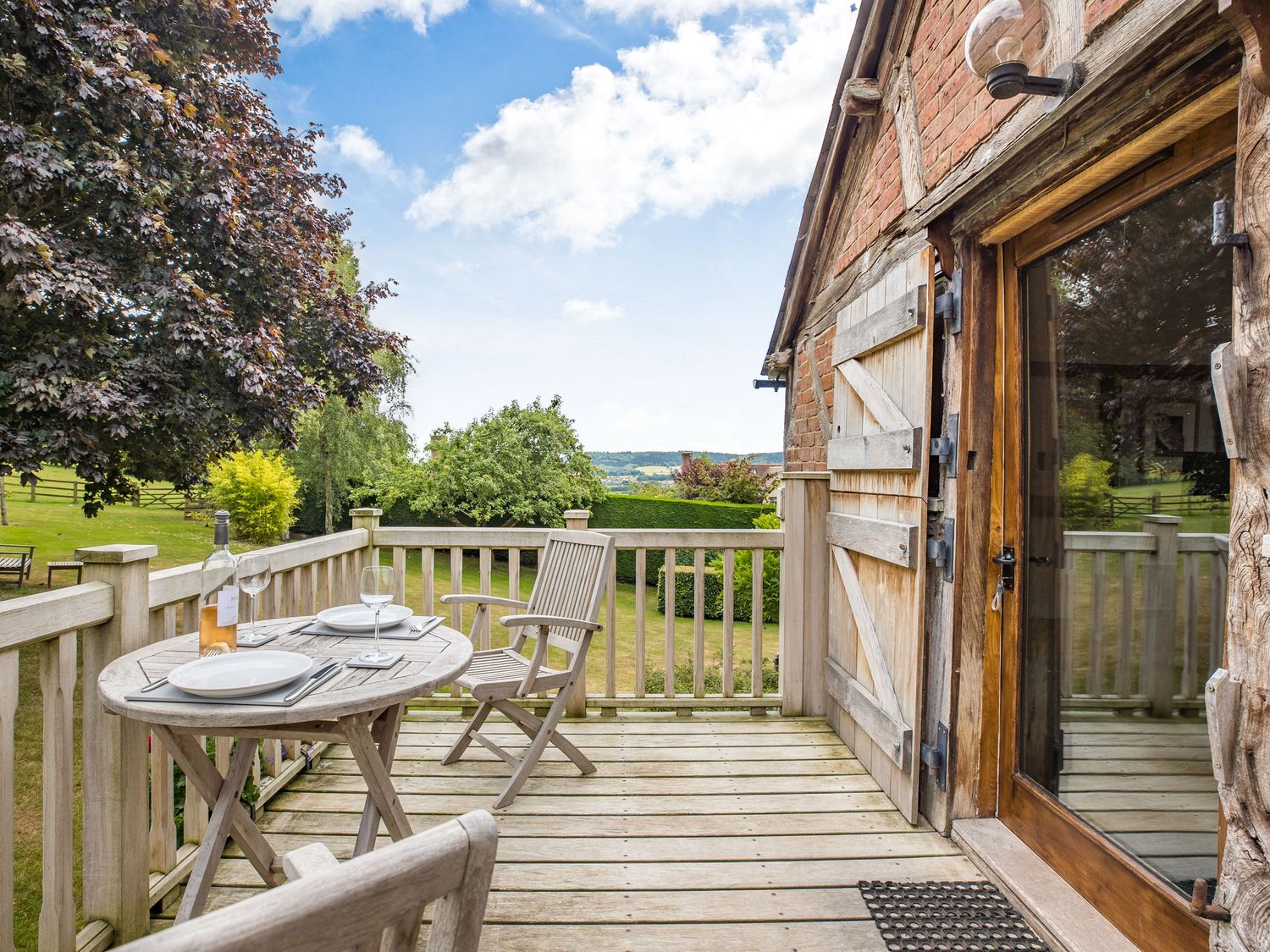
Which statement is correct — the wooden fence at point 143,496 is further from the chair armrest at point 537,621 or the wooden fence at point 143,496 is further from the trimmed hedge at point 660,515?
the chair armrest at point 537,621

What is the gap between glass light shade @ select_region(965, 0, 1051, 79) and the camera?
1.77 meters

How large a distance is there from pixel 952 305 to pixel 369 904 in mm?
2419

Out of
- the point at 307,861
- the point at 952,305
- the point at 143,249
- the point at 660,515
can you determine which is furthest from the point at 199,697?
the point at 660,515

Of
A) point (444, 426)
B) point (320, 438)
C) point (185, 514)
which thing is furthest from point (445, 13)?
point (185, 514)

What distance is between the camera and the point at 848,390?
10.5ft

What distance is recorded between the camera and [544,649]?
2.62 metres

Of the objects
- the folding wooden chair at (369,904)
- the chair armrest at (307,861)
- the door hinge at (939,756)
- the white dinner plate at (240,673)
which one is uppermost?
the folding wooden chair at (369,904)

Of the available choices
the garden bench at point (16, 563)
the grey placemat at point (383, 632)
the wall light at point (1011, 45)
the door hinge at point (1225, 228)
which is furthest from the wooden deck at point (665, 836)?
the garden bench at point (16, 563)

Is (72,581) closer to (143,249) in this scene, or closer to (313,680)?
(143,249)

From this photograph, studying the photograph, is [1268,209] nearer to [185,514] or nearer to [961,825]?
[961,825]

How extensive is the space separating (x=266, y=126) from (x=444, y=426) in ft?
14.7

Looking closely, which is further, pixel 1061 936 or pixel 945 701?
pixel 945 701

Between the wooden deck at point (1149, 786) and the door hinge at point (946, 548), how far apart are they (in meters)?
0.54

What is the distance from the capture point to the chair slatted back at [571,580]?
2.88m
